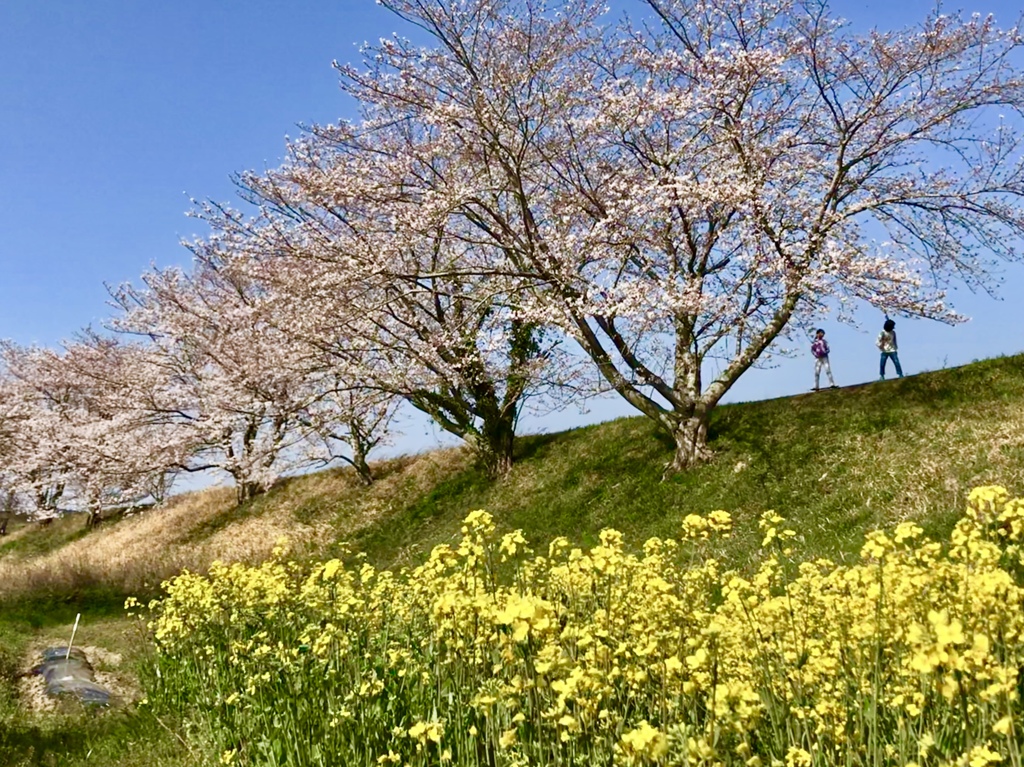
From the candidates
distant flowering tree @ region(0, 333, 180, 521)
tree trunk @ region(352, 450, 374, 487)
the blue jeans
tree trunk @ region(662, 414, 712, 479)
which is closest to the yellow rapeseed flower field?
tree trunk @ region(662, 414, 712, 479)

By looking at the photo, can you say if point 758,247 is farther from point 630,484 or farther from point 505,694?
point 505,694

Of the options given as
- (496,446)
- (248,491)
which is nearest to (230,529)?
(248,491)

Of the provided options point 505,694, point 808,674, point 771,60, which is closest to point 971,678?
point 808,674

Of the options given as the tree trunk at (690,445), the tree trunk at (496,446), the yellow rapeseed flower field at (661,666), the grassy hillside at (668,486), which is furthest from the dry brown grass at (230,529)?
the yellow rapeseed flower field at (661,666)

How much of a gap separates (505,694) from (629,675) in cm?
65

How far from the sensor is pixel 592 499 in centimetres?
1698

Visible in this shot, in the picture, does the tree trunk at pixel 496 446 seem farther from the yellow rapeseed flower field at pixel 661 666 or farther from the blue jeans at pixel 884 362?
the yellow rapeseed flower field at pixel 661 666

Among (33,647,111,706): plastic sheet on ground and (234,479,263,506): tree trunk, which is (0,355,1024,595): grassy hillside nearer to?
(234,479,263,506): tree trunk

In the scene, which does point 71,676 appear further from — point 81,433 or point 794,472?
point 81,433

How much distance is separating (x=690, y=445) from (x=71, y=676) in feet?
38.4

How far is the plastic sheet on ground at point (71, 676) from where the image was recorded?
30.9 feet

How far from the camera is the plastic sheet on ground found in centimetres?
941

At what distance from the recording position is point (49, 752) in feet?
23.4

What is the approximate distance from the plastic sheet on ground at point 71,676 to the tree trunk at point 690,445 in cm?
1095
